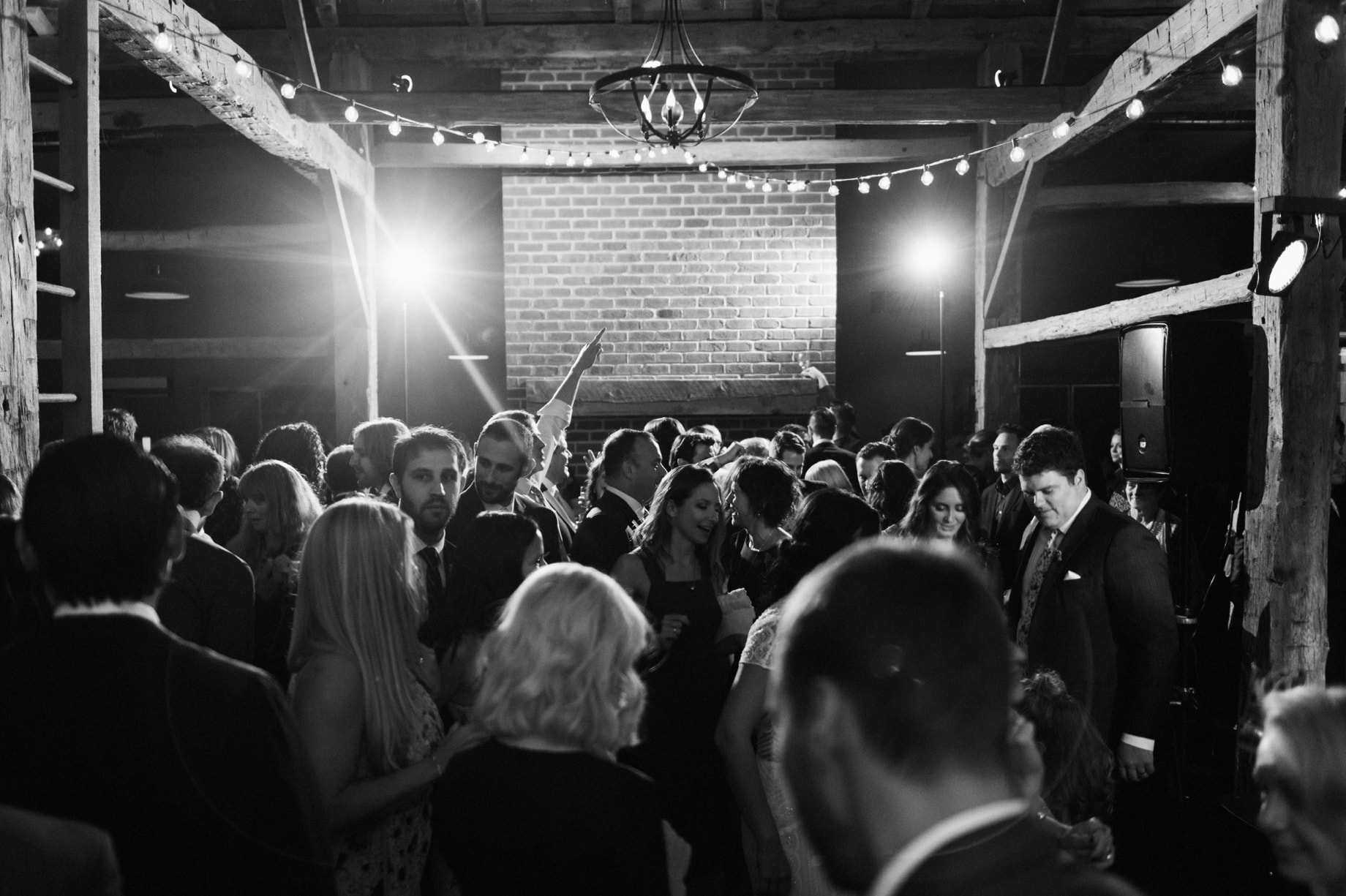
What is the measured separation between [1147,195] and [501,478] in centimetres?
587

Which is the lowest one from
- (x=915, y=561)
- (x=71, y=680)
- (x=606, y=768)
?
(x=606, y=768)

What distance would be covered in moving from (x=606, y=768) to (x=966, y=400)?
7.85m

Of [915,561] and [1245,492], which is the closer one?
[915,561]

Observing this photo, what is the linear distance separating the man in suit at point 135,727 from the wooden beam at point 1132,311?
374cm

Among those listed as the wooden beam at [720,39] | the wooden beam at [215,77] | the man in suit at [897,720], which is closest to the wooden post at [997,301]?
the wooden beam at [720,39]

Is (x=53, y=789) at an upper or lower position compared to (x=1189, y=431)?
lower

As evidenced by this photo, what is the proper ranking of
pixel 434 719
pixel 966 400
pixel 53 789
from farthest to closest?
1. pixel 966 400
2. pixel 434 719
3. pixel 53 789

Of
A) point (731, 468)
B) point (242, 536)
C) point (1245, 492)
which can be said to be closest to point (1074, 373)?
point (1245, 492)

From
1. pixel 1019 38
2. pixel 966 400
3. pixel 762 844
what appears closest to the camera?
pixel 762 844

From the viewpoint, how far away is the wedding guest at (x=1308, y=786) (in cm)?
123

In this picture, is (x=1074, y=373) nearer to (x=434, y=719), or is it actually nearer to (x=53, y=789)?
(x=434, y=719)

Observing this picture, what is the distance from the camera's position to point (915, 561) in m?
0.84

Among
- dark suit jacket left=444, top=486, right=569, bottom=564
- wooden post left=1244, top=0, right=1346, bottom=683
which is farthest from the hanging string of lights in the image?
dark suit jacket left=444, top=486, right=569, bottom=564

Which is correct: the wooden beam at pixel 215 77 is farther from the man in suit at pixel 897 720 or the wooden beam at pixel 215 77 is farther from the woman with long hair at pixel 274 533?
the man in suit at pixel 897 720
